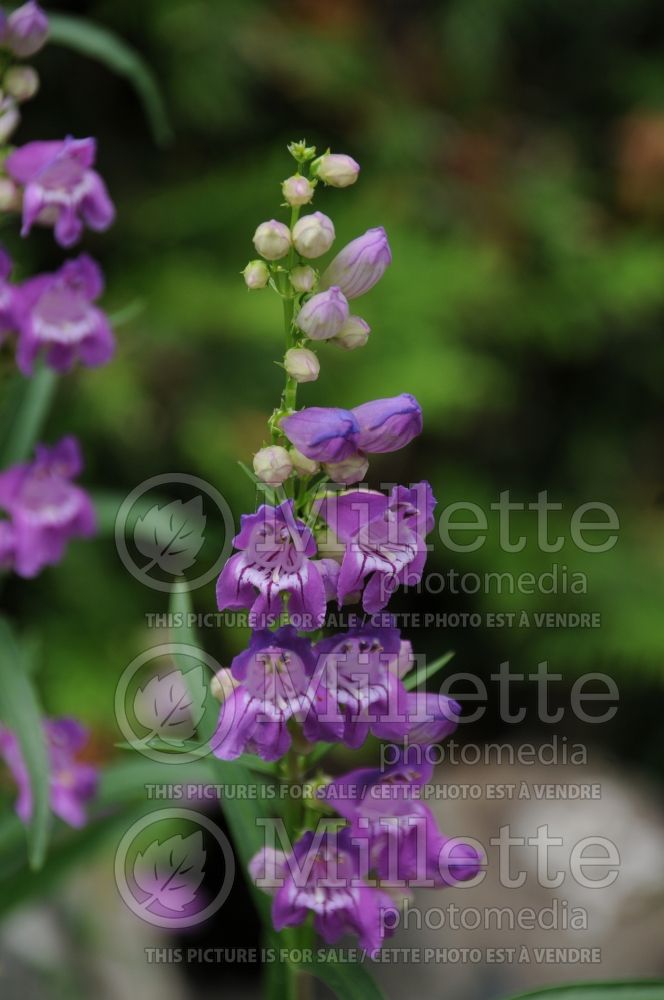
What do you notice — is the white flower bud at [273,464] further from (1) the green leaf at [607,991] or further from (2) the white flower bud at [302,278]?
(1) the green leaf at [607,991]

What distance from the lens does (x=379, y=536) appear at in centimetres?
87

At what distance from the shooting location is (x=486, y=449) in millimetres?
3771

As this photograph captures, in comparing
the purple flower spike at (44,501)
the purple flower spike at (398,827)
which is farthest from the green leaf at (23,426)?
the purple flower spike at (398,827)

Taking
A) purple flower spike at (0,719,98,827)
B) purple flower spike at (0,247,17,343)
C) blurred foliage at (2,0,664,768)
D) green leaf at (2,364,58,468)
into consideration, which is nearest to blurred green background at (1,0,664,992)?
blurred foliage at (2,0,664,768)

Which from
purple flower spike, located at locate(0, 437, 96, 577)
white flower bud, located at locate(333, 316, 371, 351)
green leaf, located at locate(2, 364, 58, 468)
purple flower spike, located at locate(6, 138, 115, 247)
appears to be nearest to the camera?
white flower bud, located at locate(333, 316, 371, 351)

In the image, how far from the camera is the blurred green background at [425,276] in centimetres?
305

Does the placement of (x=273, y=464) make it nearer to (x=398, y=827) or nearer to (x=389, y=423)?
(x=389, y=423)

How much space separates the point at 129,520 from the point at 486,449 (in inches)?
87.3

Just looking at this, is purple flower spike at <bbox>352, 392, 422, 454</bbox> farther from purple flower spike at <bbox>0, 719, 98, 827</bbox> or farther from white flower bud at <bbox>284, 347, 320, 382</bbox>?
purple flower spike at <bbox>0, 719, 98, 827</bbox>

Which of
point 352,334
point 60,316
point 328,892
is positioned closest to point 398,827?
point 328,892

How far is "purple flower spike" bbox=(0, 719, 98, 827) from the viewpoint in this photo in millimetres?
1399

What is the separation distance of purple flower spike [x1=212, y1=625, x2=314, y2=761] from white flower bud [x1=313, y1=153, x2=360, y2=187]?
1.23ft

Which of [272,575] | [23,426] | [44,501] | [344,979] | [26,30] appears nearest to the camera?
[272,575]

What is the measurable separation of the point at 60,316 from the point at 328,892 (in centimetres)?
78
